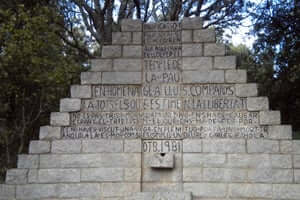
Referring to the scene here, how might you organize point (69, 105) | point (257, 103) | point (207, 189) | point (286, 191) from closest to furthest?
point (286, 191) < point (207, 189) < point (257, 103) < point (69, 105)

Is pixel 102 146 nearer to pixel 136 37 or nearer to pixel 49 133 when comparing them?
pixel 49 133

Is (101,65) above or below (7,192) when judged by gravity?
above

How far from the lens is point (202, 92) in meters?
A: 7.57

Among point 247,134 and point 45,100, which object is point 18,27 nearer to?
point 45,100

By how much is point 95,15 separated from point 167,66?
27.5 feet

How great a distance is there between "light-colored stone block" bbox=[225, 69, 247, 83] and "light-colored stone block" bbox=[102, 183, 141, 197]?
285 cm

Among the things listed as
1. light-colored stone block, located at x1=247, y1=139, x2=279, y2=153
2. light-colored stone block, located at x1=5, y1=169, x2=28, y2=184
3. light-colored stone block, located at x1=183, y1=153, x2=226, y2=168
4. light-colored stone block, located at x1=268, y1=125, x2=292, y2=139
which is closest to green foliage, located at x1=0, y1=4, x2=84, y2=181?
light-colored stone block, located at x1=5, y1=169, x2=28, y2=184

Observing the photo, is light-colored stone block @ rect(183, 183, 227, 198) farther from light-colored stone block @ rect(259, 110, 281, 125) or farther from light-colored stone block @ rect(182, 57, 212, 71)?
light-colored stone block @ rect(182, 57, 212, 71)

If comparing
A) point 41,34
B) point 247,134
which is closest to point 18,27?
point 41,34

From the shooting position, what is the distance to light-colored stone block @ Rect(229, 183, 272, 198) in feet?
22.8

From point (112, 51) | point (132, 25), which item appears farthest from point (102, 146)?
point (132, 25)

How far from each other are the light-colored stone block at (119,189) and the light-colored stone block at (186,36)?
3.19 meters

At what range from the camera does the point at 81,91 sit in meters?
7.67

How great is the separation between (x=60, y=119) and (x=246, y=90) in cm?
388
